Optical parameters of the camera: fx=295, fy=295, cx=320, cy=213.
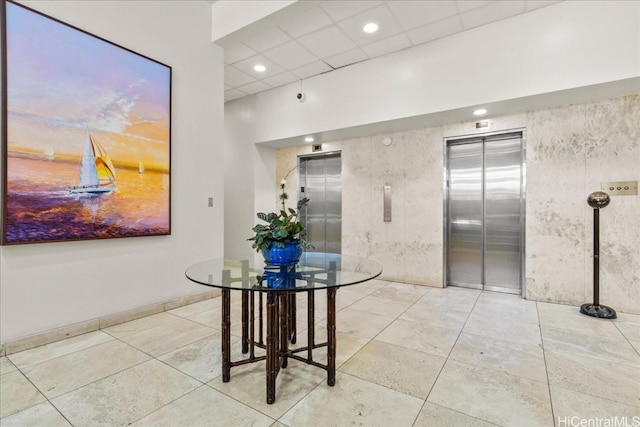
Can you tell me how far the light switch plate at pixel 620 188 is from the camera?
3.51 m

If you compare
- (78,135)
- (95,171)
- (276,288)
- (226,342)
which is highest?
(78,135)

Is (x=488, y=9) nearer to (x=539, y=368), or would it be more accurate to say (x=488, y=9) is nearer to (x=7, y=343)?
(x=539, y=368)

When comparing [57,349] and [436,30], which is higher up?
[436,30]

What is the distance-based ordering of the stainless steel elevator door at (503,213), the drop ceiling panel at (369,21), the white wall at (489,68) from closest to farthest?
the white wall at (489,68) → the drop ceiling panel at (369,21) → the stainless steel elevator door at (503,213)

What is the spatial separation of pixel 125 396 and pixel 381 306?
9.20 feet

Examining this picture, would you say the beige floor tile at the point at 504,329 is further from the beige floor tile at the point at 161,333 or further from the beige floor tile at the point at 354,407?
the beige floor tile at the point at 161,333

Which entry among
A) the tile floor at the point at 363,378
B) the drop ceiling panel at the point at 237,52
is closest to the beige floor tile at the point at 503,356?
the tile floor at the point at 363,378

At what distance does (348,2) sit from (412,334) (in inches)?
147

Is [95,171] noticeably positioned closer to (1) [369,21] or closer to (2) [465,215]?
(1) [369,21]

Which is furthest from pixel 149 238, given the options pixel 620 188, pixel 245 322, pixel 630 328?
pixel 620 188

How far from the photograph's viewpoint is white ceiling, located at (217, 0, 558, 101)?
11.4 feet

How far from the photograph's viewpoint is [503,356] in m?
2.48

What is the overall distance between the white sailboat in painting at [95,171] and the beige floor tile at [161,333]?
1440 millimetres

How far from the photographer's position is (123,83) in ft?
10.3
